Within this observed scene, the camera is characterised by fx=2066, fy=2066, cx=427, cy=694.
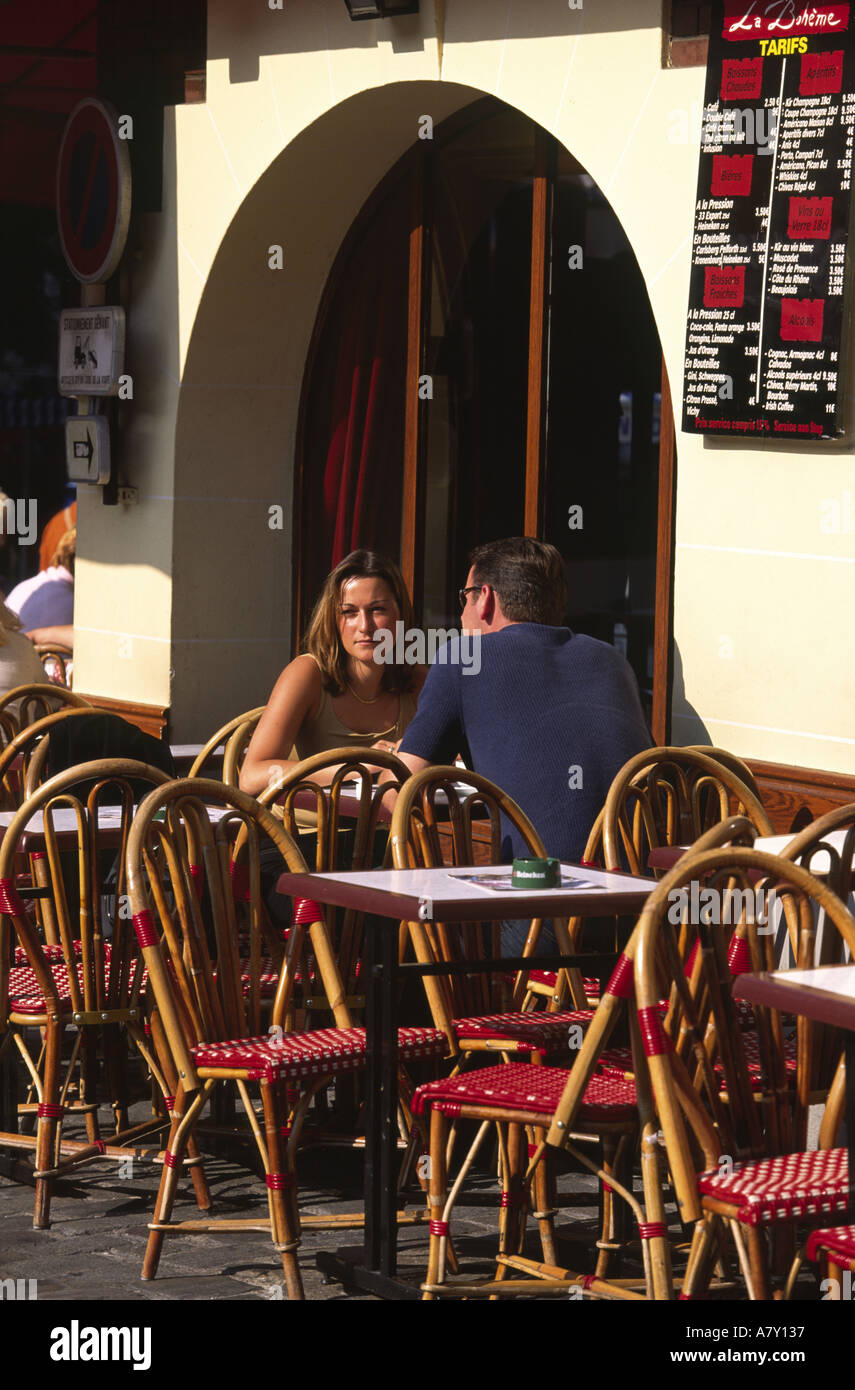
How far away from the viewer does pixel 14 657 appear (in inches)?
256

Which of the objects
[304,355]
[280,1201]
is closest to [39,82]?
[304,355]

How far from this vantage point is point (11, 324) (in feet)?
38.8

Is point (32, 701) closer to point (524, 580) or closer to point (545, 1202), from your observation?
point (524, 580)

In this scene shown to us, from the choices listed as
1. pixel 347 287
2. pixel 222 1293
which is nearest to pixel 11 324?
pixel 347 287

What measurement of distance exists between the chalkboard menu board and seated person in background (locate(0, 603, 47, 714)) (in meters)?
2.24

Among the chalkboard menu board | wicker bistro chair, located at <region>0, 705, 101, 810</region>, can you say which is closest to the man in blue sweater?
wicker bistro chair, located at <region>0, 705, 101, 810</region>

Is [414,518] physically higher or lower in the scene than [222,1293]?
higher

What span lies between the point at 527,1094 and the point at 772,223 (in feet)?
9.37

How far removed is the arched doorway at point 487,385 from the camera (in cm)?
646

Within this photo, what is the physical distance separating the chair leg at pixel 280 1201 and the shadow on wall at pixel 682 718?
7.81 feet

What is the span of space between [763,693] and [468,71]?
2.24 meters

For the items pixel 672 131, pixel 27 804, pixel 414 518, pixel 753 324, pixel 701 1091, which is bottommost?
pixel 701 1091
